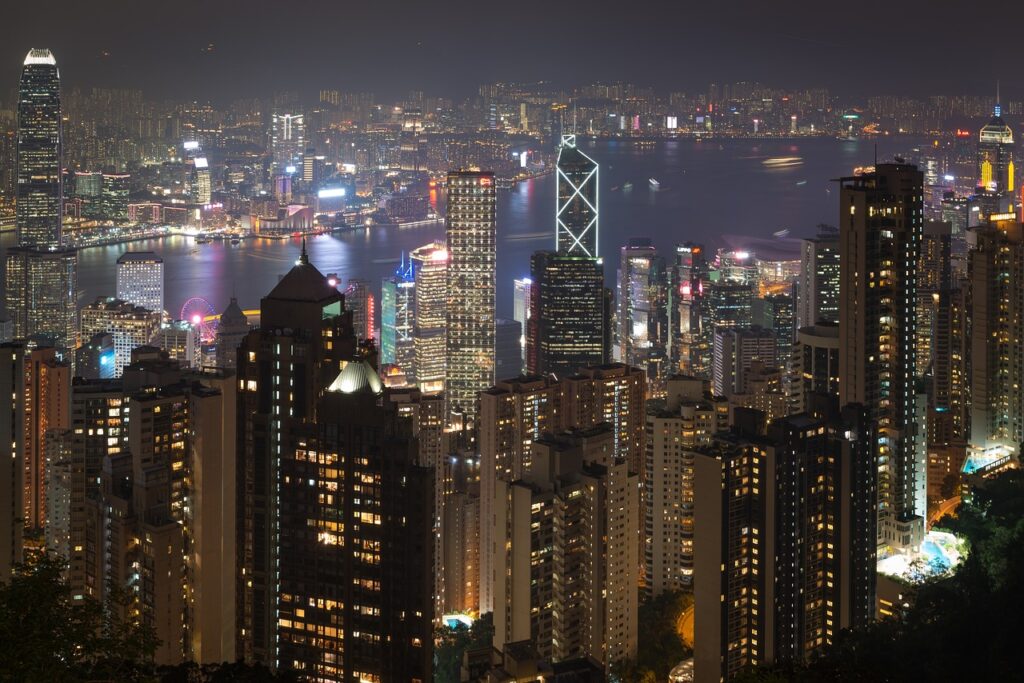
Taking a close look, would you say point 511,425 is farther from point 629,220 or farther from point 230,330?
point 629,220

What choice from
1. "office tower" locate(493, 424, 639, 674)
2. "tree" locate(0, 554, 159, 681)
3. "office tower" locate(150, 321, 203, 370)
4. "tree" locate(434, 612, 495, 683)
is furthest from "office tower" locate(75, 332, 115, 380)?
"tree" locate(0, 554, 159, 681)

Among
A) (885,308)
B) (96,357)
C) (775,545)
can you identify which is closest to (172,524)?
(775,545)

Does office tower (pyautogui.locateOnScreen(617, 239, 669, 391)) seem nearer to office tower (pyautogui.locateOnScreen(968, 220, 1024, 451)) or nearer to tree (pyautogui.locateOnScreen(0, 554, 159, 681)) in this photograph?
office tower (pyautogui.locateOnScreen(968, 220, 1024, 451))

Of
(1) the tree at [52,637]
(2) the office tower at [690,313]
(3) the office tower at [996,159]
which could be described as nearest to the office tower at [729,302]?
(2) the office tower at [690,313]

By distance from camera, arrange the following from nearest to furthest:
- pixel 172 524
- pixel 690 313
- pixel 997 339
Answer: pixel 172 524 → pixel 997 339 → pixel 690 313

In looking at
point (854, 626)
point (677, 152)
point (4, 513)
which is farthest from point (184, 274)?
point (854, 626)

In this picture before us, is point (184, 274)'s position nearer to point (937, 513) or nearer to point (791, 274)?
point (791, 274)
